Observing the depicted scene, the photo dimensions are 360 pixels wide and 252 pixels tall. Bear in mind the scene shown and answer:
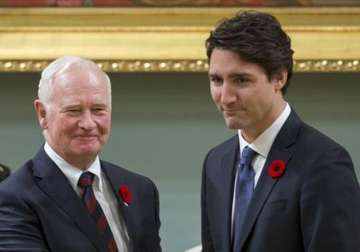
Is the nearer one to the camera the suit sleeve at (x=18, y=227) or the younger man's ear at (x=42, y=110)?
the suit sleeve at (x=18, y=227)

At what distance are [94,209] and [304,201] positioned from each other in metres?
0.54

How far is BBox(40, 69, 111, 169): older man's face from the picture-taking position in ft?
6.43

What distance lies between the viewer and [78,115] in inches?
78.3

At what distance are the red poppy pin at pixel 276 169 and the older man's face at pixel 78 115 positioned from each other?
454 millimetres

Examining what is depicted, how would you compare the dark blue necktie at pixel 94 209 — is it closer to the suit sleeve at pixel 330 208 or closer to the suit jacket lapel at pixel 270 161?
the suit jacket lapel at pixel 270 161

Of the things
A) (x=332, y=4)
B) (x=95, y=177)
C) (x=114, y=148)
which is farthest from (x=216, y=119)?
(x=95, y=177)

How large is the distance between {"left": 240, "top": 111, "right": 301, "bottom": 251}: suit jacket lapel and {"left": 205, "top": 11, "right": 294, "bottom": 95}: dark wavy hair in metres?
0.16

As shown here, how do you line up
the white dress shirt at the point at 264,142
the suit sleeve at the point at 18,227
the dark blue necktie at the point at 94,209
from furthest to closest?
the white dress shirt at the point at 264,142, the dark blue necktie at the point at 94,209, the suit sleeve at the point at 18,227

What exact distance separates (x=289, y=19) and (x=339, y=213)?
144 cm

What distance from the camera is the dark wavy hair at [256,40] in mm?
1967

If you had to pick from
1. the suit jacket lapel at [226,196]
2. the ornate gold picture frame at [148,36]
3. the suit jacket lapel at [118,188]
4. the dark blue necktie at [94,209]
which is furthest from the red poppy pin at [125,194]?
the ornate gold picture frame at [148,36]

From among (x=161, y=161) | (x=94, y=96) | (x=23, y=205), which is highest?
(x=94, y=96)

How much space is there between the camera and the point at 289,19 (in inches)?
125

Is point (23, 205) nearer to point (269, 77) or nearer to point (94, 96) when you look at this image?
point (94, 96)
